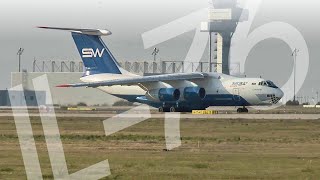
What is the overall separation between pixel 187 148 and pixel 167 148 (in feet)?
3.48

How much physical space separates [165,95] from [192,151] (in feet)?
202

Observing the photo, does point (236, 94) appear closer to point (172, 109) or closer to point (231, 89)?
point (231, 89)

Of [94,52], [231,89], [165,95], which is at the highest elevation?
[94,52]

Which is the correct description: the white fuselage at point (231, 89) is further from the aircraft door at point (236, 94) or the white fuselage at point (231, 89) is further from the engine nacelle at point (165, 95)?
the engine nacelle at point (165, 95)

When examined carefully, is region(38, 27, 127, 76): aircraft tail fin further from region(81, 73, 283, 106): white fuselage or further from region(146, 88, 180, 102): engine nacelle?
region(146, 88, 180, 102): engine nacelle

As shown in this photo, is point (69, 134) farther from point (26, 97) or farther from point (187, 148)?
point (26, 97)

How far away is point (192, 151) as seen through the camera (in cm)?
4944

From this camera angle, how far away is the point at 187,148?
2044 inches

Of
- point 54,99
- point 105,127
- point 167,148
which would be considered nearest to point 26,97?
point 54,99

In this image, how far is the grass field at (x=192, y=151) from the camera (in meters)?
38.0

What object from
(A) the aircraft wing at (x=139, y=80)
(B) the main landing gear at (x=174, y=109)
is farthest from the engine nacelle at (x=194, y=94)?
(A) the aircraft wing at (x=139, y=80)

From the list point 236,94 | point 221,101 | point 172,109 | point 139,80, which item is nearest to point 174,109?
point 172,109

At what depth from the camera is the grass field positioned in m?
38.0

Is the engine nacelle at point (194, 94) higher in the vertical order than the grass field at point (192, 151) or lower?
higher
